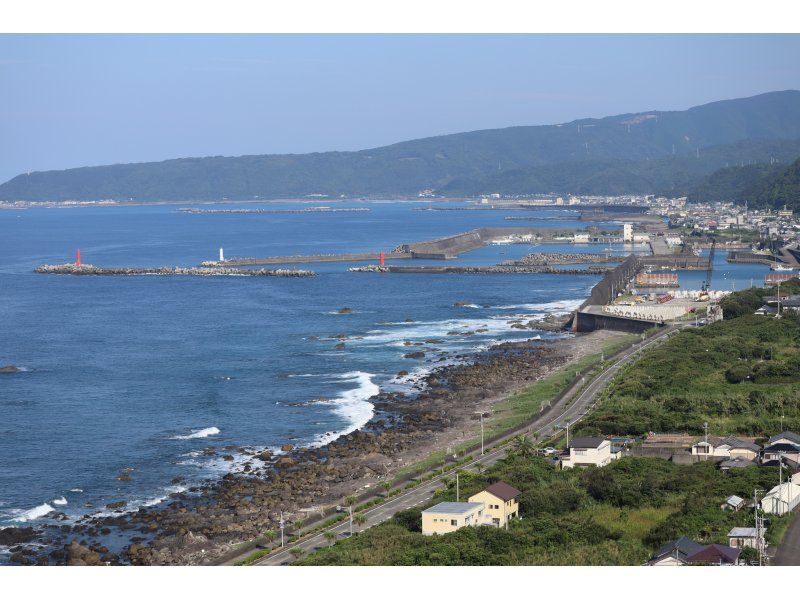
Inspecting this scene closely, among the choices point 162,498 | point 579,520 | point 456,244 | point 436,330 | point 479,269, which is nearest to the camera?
point 579,520

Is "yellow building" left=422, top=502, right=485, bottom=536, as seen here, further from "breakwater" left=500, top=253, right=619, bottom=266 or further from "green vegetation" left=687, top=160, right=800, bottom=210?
"green vegetation" left=687, top=160, right=800, bottom=210

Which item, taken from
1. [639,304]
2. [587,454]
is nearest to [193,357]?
[639,304]

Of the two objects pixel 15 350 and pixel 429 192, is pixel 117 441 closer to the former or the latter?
pixel 15 350

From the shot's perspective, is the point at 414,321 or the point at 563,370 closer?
the point at 563,370

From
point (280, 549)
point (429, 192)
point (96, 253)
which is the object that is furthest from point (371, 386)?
point (429, 192)

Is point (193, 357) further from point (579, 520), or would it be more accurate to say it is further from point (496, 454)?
point (579, 520)

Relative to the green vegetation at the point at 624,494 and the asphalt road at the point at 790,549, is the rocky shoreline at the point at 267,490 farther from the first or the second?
the asphalt road at the point at 790,549
